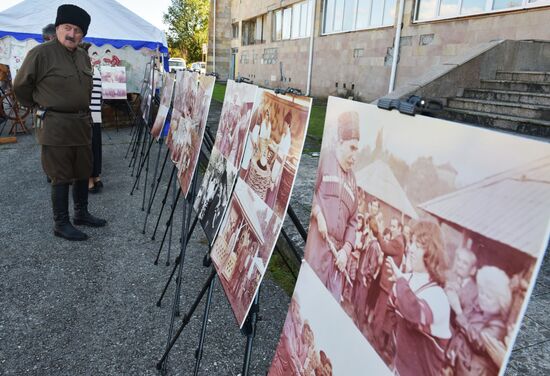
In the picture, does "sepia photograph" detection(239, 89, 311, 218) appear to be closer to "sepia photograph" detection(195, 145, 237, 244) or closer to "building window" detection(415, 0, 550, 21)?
"sepia photograph" detection(195, 145, 237, 244)

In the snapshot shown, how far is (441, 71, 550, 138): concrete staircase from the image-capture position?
5.86m

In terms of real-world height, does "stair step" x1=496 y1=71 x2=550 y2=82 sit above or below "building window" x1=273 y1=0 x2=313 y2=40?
below

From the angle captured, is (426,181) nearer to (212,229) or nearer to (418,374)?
(418,374)

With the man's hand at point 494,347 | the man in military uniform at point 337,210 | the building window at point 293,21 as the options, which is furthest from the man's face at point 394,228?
the building window at point 293,21

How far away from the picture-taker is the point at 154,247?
4102 mm

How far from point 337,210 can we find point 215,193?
123 centimetres

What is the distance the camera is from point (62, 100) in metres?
3.92

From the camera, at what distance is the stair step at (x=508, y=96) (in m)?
6.07

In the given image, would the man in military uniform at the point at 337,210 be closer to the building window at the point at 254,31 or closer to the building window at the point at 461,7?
the building window at the point at 461,7

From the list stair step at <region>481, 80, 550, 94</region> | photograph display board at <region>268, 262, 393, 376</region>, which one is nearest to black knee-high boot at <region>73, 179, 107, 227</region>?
photograph display board at <region>268, 262, 393, 376</region>

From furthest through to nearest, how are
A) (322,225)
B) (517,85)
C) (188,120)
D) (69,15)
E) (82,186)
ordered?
(517,85), (82,186), (69,15), (188,120), (322,225)

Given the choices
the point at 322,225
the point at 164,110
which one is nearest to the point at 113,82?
the point at 164,110

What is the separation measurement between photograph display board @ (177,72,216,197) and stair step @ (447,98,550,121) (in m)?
5.16

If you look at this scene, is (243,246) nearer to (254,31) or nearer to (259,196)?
(259,196)
